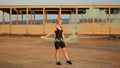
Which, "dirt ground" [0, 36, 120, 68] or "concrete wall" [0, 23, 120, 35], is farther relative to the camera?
"concrete wall" [0, 23, 120, 35]

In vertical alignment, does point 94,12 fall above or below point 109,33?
above

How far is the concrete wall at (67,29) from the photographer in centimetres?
3053

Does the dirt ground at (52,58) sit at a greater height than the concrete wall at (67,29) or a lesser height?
lesser

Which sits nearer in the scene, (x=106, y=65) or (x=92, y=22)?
(x=106, y=65)

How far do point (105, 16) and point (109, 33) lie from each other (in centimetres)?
171

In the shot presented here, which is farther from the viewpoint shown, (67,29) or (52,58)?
(67,29)

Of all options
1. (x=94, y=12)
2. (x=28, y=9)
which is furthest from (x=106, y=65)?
(x=28, y=9)

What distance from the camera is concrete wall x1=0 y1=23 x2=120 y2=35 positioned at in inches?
1202

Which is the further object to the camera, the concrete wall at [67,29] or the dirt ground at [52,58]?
the concrete wall at [67,29]

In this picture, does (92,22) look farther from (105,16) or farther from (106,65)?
(106,65)

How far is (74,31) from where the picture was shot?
101 feet

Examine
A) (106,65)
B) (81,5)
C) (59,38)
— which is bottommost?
(106,65)

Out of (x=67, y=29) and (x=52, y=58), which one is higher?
(x=67, y=29)

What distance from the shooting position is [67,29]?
30.8m
